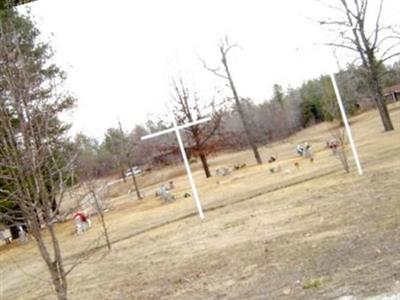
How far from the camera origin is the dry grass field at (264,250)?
4.93 meters

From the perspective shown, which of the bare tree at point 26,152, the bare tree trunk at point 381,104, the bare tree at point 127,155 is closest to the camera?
the bare tree at point 26,152

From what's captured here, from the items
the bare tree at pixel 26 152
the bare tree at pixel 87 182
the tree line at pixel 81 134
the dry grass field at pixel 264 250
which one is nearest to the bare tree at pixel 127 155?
the tree line at pixel 81 134

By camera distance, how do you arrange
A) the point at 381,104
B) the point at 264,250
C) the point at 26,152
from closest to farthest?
the point at 26,152 < the point at 264,250 < the point at 381,104

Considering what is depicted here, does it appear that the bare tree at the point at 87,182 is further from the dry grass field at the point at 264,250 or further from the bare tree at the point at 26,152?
the bare tree at the point at 26,152

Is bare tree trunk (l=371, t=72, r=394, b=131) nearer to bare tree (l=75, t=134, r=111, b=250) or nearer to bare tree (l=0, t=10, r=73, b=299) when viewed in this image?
bare tree (l=75, t=134, r=111, b=250)

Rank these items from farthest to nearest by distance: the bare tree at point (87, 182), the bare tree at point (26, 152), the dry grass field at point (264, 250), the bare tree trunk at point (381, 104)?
the bare tree trunk at point (381, 104) → the bare tree at point (87, 182) → the dry grass field at point (264, 250) → the bare tree at point (26, 152)

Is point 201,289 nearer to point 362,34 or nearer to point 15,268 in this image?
point 15,268

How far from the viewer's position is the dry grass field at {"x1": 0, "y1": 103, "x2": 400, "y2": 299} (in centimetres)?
493

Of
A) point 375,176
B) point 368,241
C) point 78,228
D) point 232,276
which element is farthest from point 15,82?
point 78,228

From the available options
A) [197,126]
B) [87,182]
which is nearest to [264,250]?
[87,182]

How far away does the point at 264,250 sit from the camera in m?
7.02

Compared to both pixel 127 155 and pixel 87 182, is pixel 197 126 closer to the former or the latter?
pixel 127 155

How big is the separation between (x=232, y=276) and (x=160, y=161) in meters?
24.5

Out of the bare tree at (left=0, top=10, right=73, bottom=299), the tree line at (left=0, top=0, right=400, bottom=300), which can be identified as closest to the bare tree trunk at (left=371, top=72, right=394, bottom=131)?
the tree line at (left=0, top=0, right=400, bottom=300)
